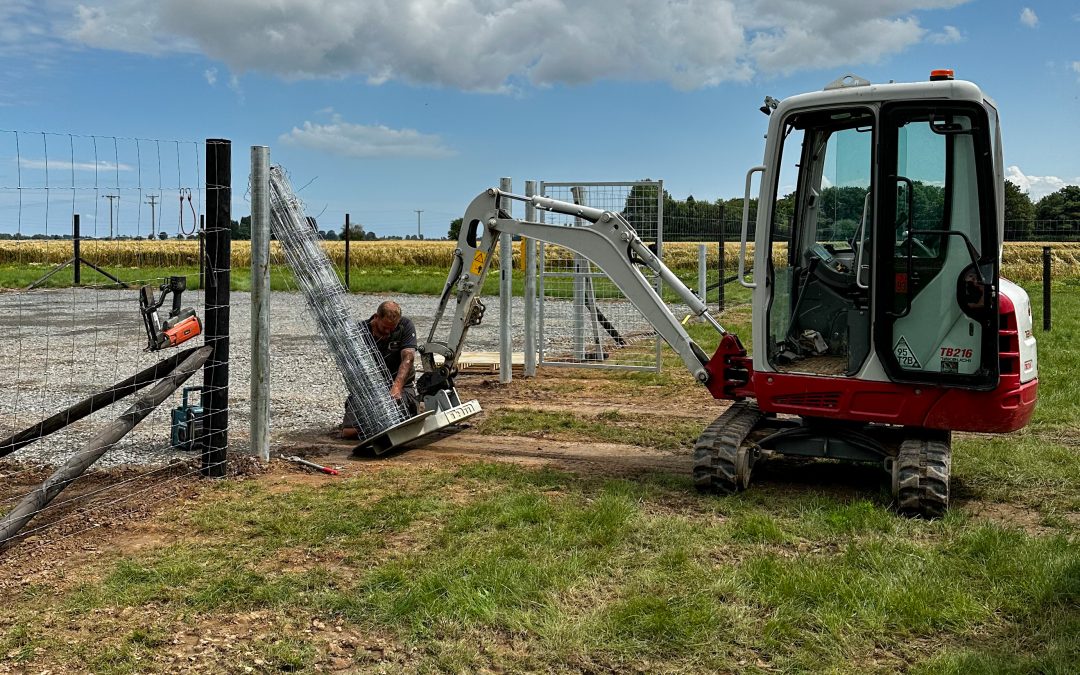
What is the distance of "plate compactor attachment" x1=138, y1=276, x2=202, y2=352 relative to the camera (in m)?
6.04

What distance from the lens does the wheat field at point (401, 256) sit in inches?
586

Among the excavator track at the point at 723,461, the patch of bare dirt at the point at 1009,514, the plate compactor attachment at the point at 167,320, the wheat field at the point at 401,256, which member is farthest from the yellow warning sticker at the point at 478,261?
the patch of bare dirt at the point at 1009,514

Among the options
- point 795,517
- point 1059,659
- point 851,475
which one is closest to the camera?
point 1059,659

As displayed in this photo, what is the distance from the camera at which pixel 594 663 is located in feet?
12.4

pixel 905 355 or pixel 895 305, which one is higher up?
pixel 895 305

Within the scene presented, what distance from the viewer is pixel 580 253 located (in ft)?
24.6

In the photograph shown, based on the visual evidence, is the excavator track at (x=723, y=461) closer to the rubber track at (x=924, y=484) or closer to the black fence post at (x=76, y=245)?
the rubber track at (x=924, y=484)

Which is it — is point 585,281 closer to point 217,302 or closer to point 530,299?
point 530,299

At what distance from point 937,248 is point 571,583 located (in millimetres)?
3099

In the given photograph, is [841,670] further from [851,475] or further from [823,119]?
[823,119]

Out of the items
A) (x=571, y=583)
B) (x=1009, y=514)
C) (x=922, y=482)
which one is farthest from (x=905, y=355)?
(x=571, y=583)

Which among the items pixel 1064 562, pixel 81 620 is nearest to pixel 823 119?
pixel 1064 562

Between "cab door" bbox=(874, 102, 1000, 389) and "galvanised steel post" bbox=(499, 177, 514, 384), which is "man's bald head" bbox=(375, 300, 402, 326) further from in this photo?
"cab door" bbox=(874, 102, 1000, 389)

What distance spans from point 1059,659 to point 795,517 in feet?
6.67
